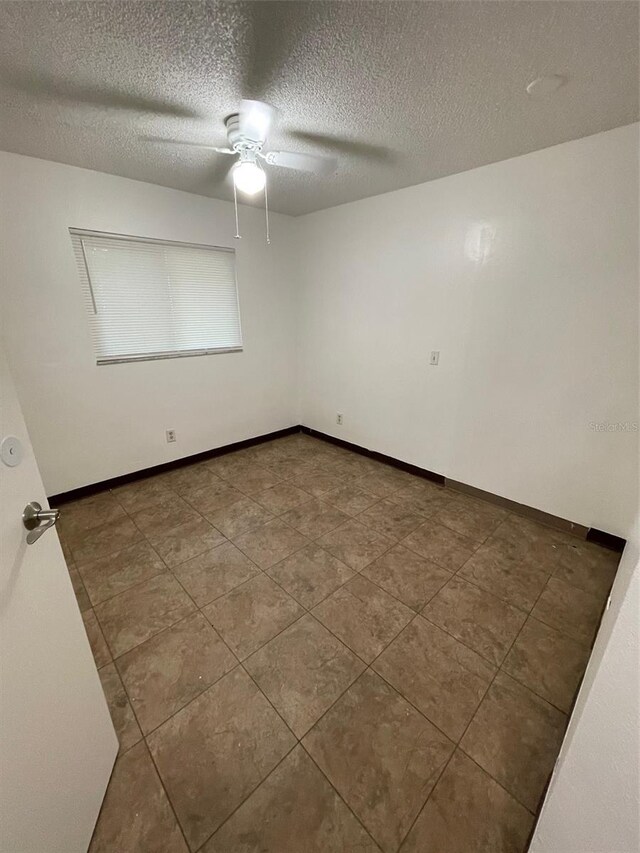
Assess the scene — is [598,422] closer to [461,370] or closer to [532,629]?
[461,370]

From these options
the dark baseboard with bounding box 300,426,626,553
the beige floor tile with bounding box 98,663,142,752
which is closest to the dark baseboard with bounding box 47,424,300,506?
the dark baseboard with bounding box 300,426,626,553

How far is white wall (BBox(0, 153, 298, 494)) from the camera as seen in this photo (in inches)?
83.0

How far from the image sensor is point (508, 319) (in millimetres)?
2219

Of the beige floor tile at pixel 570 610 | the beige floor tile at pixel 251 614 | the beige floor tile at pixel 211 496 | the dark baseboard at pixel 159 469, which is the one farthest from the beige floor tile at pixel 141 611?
the beige floor tile at pixel 570 610

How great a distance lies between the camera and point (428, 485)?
Answer: 9.44ft

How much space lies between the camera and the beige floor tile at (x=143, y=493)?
8.46ft

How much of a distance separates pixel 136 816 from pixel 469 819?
3.37ft

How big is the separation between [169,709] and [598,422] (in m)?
2.66

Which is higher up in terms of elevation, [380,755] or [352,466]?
[352,466]

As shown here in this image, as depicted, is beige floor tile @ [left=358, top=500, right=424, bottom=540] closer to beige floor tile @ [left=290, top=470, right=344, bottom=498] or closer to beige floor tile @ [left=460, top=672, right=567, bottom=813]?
beige floor tile @ [left=290, top=470, right=344, bottom=498]

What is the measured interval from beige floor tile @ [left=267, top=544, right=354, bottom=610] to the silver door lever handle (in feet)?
4.36

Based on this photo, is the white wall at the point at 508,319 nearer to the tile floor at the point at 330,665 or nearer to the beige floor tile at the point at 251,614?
the tile floor at the point at 330,665

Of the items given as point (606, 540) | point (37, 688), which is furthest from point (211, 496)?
point (606, 540)

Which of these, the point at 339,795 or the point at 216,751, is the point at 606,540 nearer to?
the point at 339,795
